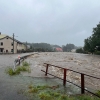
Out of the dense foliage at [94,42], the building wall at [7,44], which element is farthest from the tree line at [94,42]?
the building wall at [7,44]

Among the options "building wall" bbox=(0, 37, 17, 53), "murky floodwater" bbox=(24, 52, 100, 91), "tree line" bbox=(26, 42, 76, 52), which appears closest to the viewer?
"murky floodwater" bbox=(24, 52, 100, 91)

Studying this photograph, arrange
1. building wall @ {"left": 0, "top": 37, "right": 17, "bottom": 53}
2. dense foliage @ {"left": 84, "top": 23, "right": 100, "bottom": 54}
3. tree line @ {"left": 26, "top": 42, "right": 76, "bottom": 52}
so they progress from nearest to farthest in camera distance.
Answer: dense foliage @ {"left": 84, "top": 23, "right": 100, "bottom": 54} → building wall @ {"left": 0, "top": 37, "right": 17, "bottom": 53} → tree line @ {"left": 26, "top": 42, "right": 76, "bottom": 52}

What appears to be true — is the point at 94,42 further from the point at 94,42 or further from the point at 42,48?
the point at 42,48

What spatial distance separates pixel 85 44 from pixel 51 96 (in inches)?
1661

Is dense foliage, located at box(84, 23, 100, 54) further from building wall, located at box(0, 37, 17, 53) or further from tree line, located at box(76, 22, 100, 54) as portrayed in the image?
building wall, located at box(0, 37, 17, 53)

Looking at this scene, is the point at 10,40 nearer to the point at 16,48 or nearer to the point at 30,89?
the point at 16,48

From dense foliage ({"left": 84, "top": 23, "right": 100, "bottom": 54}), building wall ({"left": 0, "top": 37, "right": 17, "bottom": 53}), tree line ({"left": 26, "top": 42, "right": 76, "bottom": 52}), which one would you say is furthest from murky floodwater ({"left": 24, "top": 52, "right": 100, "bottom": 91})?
tree line ({"left": 26, "top": 42, "right": 76, "bottom": 52})

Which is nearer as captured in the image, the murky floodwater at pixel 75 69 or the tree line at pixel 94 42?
the murky floodwater at pixel 75 69

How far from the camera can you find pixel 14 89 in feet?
21.6

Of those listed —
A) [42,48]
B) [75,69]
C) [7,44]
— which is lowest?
[75,69]

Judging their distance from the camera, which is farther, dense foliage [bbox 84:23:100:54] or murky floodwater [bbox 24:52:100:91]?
dense foliage [bbox 84:23:100:54]

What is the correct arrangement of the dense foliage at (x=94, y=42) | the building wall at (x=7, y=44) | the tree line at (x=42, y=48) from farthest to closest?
1. the tree line at (x=42, y=48)
2. the building wall at (x=7, y=44)
3. the dense foliage at (x=94, y=42)

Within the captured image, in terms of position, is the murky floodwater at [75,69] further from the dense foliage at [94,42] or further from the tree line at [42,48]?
the tree line at [42,48]

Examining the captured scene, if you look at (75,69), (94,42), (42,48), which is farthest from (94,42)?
(42,48)
